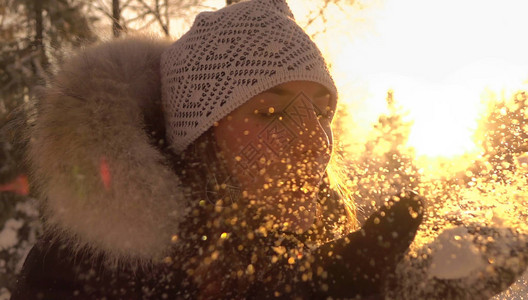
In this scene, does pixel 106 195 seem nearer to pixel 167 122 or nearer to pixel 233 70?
pixel 167 122

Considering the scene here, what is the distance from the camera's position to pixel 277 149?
1.89m

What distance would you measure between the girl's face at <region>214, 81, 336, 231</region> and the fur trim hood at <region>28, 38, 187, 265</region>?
31cm

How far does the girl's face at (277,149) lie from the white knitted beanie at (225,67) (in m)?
0.07

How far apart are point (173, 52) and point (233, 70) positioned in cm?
35

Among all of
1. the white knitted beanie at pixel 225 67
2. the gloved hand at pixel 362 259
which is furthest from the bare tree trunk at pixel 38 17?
the gloved hand at pixel 362 259

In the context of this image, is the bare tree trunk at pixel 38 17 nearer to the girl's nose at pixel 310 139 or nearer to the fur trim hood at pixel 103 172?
the fur trim hood at pixel 103 172

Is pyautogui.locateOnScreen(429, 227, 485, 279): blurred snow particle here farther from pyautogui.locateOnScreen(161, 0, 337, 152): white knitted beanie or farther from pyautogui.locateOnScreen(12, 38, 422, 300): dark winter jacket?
pyautogui.locateOnScreen(161, 0, 337, 152): white knitted beanie

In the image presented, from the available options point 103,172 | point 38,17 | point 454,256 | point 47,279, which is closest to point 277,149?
point 103,172

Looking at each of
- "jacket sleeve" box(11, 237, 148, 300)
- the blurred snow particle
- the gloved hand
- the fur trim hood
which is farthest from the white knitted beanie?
the blurred snow particle

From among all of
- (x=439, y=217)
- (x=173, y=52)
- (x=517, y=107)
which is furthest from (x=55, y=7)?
(x=439, y=217)

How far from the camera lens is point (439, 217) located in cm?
147

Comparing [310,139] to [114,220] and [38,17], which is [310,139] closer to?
[114,220]

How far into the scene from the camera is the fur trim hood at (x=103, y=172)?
1.62 metres

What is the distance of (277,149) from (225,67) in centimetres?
43
